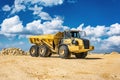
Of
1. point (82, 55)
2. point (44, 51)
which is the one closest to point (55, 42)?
point (44, 51)

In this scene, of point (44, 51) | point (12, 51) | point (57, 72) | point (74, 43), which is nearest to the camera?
point (57, 72)

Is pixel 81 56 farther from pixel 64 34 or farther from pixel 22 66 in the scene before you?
pixel 22 66

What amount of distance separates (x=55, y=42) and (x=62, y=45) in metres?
1.79

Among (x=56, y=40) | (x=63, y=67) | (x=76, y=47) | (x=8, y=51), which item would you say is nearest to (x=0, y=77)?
(x=63, y=67)

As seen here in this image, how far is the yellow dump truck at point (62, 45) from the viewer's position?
28719mm

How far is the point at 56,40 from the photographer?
3125 cm

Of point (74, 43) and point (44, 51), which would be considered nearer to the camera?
point (74, 43)

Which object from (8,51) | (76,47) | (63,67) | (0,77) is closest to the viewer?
(0,77)

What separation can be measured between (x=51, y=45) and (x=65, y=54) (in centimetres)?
321

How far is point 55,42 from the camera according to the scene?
3127 cm

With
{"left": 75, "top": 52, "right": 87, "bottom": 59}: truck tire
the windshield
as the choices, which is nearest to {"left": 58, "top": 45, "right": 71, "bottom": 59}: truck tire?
the windshield

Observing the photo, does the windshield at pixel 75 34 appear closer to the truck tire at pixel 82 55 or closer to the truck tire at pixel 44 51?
the truck tire at pixel 82 55

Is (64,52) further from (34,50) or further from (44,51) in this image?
(34,50)

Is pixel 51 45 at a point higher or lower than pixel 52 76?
higher
